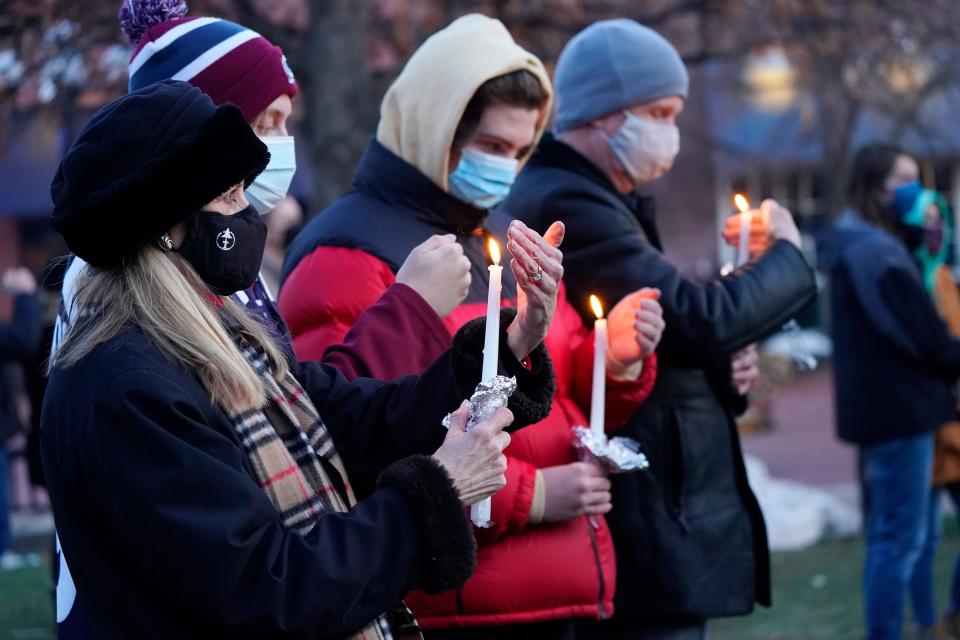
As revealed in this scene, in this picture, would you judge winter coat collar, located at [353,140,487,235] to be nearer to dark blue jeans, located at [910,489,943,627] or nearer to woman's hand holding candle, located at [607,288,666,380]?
woman's hand holding candle, located at [607,288,666,380]

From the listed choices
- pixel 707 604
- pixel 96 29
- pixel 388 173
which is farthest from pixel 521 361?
pixel 96 29

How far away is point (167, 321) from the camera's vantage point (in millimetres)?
Result: 2092

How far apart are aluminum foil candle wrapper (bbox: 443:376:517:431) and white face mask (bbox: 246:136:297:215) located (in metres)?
0.91

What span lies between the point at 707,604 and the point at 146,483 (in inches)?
77.6

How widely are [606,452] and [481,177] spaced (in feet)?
2.42

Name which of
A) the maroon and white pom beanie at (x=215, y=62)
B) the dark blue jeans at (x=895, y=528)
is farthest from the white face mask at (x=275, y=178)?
the dark blue jeans at (x=895, y=528)

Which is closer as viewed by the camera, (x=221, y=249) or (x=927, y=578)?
(x=221, y=249)

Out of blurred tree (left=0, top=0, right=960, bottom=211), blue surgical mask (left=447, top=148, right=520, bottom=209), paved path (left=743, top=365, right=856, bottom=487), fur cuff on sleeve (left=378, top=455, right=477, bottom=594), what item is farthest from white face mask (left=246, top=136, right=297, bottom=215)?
paved path (left=743, top=365, right=856, bottom=487)

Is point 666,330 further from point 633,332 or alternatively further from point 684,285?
point 633,332

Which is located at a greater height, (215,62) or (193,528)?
(215,62)

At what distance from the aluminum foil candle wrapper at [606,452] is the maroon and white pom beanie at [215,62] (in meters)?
1.07

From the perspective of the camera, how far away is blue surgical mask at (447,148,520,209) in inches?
126

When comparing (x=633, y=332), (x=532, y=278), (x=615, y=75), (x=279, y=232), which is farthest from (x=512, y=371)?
(x=279, y=232)

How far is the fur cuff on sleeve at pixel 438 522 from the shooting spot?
212 centimetres
